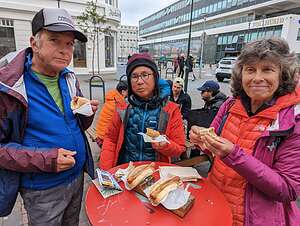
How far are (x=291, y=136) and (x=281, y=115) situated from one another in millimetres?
143

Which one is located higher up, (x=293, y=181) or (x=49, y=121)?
(x=49, y=121)

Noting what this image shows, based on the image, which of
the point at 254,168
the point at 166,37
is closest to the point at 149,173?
the point at 254,168

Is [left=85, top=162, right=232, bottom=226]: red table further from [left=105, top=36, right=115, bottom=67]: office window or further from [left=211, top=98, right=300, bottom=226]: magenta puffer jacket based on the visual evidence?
[left=105, top=36, right=115, bottom=67]: office window

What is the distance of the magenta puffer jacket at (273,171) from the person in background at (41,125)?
114cm

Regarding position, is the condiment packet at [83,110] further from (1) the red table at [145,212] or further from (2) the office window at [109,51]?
(2) the office window at [109,51]

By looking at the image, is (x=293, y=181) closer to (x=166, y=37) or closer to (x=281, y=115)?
(x=281, y=115)

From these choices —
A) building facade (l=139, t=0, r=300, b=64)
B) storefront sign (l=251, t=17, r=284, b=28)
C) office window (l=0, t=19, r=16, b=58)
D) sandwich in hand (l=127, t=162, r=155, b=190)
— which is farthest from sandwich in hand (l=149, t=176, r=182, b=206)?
storefront sign (l=251, t=17, r=284, b=28)

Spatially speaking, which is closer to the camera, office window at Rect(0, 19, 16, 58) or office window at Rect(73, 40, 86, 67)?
office window at Rect(0, 19, 16, 58)

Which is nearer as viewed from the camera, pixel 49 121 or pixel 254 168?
pixel 254 168

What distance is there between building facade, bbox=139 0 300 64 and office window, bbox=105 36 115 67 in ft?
27.0

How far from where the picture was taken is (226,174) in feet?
5.56

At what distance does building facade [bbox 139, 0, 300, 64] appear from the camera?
33250 mm

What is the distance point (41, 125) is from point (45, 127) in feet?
0.10

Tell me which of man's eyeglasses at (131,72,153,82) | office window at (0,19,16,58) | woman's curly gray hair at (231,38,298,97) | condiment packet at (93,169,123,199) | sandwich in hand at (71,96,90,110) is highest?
office window at (0,19,16,58)
